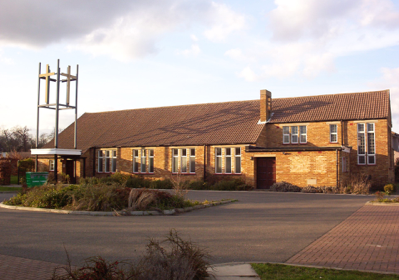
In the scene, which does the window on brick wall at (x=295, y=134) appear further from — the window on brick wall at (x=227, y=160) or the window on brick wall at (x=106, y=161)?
the window on brick wall at (x=106, y=161)

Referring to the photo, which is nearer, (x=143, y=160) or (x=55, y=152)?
(x=55, y=152)

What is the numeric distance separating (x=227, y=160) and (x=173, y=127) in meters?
7.08

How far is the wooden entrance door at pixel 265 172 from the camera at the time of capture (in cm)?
2898

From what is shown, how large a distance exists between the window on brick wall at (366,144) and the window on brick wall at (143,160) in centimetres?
1687

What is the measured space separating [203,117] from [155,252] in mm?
30727

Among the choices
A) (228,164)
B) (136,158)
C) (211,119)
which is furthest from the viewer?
(211,119)

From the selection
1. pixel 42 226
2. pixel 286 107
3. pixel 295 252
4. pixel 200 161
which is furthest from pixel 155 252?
pixel 286 107

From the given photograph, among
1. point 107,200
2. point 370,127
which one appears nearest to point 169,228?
point 107,200

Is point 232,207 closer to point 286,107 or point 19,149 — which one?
point 286,107

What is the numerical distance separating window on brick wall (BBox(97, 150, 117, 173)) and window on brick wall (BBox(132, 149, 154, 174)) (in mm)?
2483

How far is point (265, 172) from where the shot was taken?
29266mm

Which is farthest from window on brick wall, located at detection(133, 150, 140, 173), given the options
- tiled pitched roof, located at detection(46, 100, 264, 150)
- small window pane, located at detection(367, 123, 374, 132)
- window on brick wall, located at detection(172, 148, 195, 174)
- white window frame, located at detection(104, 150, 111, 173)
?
small window pane, located at detection(367, 123, 374, 132)

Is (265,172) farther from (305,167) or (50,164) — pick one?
(50,164)

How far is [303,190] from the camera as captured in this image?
25.8 metres
